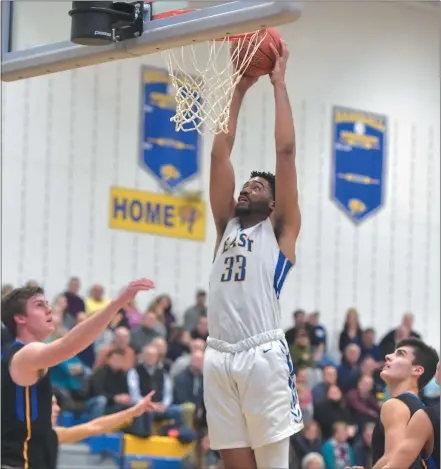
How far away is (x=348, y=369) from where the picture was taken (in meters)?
17.8

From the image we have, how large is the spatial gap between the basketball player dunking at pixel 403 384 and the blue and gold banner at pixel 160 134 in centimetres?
1239

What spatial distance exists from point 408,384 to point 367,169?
1478cm

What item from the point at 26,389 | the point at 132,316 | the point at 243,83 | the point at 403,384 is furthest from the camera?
the point at 132,316

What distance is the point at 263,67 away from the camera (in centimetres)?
647

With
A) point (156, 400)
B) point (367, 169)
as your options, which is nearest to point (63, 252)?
point (156, 400)

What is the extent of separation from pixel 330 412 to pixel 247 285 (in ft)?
33.3

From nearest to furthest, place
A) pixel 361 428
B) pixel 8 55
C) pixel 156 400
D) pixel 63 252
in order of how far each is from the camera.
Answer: pixel 8 55 → pixel 156 400 → pixel 361 428 → pixel 63 252

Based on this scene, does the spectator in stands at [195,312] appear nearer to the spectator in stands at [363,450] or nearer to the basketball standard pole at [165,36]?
the spectator in stands at [363,450]

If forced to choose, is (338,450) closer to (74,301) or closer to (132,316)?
(132,316)

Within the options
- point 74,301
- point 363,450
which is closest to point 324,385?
point 363,450

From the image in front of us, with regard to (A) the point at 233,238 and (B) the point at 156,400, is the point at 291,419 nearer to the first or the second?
(A) the point at 233,238

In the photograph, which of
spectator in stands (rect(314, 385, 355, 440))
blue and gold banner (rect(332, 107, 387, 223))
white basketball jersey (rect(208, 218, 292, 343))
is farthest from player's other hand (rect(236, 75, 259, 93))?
blue and gold banner (rect(332, 107, 387, 223))

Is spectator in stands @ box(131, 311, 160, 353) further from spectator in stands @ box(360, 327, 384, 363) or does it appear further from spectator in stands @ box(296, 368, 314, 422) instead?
spectator in stands @ box(360, 327, 384, 363)

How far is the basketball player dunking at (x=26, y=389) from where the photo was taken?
669 cm
